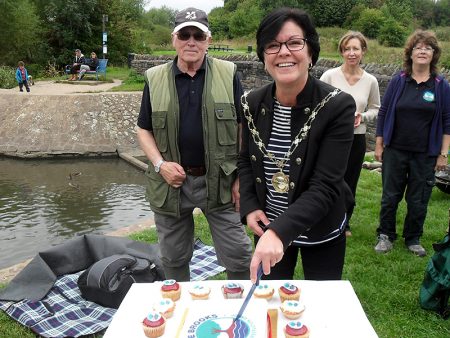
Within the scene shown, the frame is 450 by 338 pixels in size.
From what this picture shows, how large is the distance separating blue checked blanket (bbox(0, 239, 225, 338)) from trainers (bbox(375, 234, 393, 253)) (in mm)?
1584

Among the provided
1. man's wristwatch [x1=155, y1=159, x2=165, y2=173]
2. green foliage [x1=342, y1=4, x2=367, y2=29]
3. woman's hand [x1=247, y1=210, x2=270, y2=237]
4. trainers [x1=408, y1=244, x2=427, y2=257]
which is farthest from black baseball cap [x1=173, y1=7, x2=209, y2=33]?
green foliage [x1=342, y1=4, x2=367, y2=29]

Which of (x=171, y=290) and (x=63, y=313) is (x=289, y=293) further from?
(x=63, y=313)

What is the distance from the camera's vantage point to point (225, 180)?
2842 mm

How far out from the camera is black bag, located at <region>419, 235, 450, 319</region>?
2.94m

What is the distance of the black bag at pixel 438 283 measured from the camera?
2941 mm

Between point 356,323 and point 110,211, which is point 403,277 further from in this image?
point 110,211

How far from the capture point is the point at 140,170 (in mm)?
10930

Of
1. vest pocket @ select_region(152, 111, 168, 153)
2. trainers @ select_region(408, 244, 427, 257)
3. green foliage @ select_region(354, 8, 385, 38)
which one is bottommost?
trainers @ select_region(408, 244, 427, 257)

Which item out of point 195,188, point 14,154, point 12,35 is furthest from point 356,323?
point 12,35

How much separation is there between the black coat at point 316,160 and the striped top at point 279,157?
24 millimetres

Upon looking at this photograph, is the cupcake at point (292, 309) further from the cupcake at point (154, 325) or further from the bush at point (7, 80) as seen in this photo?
the bush at point (7, 80)

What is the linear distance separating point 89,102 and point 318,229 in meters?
13.5

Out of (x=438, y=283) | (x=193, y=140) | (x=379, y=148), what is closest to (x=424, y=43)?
(x=379, y=148)

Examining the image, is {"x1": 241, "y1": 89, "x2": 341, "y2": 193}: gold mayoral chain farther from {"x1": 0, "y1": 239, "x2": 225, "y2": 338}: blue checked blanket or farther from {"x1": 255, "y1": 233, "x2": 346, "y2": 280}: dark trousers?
{"x1": 0, "y1": 239, "x2": 225, "y2": 338}: blue checked blanket
